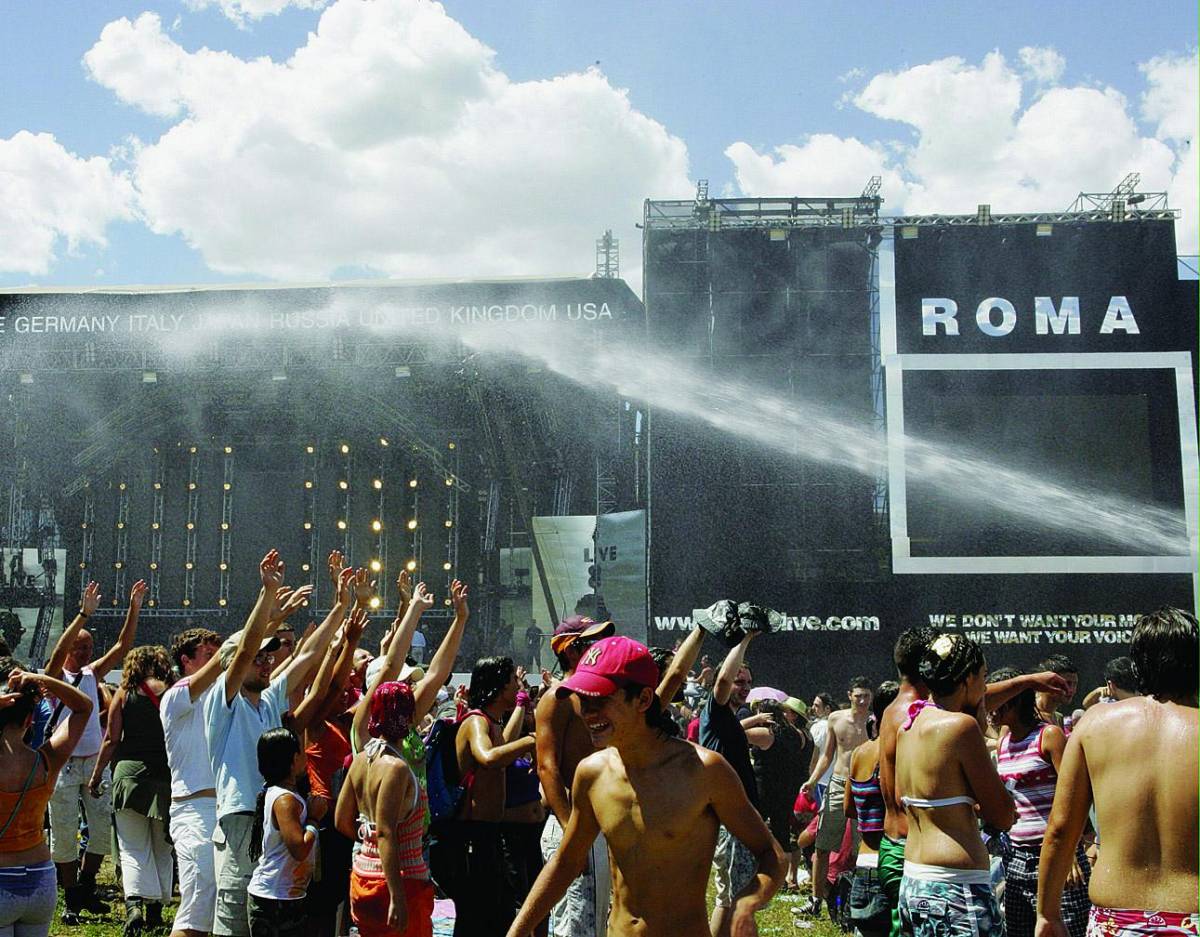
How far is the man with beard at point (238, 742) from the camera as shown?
4.83m

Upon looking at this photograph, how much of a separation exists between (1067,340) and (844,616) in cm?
578

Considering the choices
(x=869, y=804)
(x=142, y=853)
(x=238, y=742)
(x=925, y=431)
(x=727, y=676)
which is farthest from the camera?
(x=925, y=431)

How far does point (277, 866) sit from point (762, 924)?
4.15 m

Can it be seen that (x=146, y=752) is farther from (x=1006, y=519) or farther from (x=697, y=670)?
(x=1006, y=519)

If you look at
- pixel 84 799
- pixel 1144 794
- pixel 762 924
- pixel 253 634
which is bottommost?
pixel 762 924

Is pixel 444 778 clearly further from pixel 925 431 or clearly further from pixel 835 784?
pixel 925 431

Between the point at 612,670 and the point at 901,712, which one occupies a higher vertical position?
the point at 612,670

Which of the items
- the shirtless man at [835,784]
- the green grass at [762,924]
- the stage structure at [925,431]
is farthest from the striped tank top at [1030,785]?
the stage structure at [925,431]

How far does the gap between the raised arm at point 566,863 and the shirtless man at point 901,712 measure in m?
1.46

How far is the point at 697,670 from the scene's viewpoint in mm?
17453

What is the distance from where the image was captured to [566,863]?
3.17 meters

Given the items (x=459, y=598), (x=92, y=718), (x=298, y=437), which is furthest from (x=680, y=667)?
(x=298, y=437)

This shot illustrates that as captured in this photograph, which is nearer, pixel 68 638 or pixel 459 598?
pixel 459 598

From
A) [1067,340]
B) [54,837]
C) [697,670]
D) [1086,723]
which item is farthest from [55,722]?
[1067,340]
